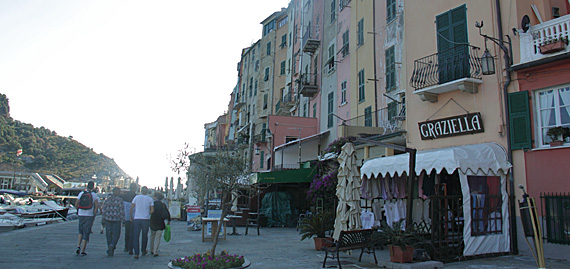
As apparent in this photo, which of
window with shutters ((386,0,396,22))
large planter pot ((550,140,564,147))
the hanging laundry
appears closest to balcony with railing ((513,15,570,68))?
large planter pot ((550,140,564,147))

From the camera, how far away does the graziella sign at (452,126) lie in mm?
10664

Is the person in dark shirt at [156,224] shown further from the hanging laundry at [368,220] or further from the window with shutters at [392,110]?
the window with shutters at [392,110]

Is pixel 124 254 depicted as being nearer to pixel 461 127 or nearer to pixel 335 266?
pixel 335 266

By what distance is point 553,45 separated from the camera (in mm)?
9102

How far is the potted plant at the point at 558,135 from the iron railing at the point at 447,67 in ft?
8.06

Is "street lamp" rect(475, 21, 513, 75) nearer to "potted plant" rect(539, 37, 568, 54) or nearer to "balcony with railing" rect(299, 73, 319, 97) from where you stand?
"potted plant" rect(539, 37, 568, 54)

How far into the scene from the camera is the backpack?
31.5 feet

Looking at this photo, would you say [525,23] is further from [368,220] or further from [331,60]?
[331,60]

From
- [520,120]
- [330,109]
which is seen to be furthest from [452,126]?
[330,109]


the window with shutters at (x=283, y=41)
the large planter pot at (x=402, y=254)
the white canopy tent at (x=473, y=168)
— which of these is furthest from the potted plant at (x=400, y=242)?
the window with shutters at (x=283, y=41)

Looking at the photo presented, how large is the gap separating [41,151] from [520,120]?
152762 millimetres

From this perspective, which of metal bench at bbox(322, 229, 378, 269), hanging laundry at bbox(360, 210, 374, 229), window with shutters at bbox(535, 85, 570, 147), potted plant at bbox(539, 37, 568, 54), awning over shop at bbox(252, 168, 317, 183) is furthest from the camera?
awning over shop at bbox(252, 168, 317, 183)

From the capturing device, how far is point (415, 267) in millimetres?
7492

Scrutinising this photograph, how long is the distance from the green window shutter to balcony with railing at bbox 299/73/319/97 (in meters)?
17.8
